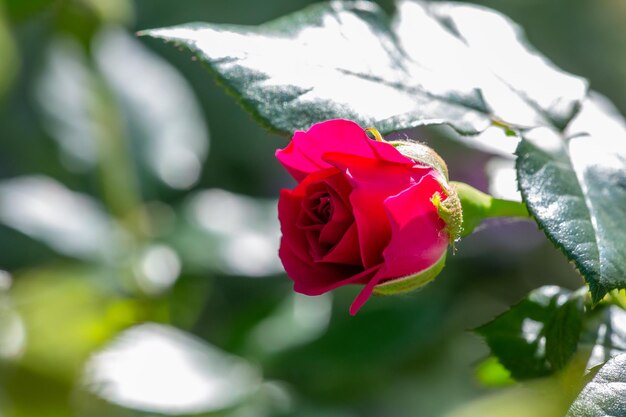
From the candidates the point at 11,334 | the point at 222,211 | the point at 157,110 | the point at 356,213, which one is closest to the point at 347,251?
the point at 356,213

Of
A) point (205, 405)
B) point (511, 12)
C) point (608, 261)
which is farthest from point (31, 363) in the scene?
point (511, 12)

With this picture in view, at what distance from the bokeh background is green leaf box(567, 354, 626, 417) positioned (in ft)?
0.98

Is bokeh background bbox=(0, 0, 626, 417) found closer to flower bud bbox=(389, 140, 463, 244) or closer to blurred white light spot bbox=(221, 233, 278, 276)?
blurred white light spot bbox=(221, 233, 278, 276)

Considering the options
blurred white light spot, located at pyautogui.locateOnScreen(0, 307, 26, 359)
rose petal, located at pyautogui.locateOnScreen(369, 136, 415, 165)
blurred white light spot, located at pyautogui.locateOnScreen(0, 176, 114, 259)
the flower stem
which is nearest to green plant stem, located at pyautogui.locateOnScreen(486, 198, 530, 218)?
the flower stem

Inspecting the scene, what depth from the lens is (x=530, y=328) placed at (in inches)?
23.1

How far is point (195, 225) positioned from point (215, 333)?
11.9 inches

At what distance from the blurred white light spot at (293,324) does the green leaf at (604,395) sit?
0.77 metres

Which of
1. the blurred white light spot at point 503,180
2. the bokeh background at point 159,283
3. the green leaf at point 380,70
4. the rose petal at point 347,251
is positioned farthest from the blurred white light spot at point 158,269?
the rose petal at point 347,251

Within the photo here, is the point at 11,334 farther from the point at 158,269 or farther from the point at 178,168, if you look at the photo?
the point at 178,168

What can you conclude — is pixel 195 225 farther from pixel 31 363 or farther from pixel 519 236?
pixel 519 236

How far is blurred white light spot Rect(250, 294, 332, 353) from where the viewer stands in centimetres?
122

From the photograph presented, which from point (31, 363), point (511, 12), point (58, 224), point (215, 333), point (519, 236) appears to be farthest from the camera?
point (511, 12)

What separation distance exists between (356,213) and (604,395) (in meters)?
0.16

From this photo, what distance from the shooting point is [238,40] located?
557mm
